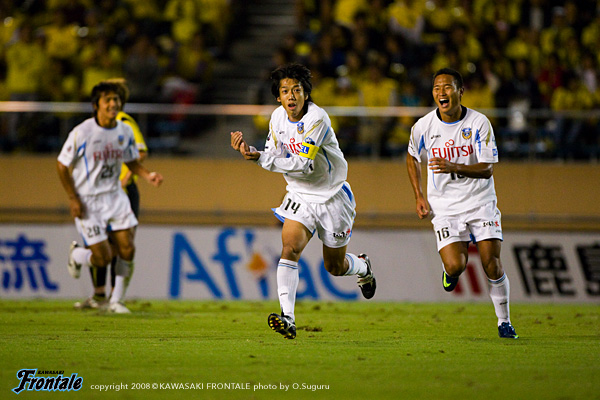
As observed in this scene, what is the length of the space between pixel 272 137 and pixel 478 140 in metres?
1.93

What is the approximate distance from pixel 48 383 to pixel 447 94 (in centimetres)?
452

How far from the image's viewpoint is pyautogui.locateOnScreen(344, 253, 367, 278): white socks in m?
8.75

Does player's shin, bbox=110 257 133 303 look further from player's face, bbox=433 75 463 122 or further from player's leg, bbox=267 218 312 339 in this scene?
player's face, bbox=433 75 463 122

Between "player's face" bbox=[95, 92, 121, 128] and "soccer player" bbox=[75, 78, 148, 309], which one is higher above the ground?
"player's face" bbox=[95, 92, 121, 128]

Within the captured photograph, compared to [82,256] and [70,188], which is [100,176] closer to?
[70,188]

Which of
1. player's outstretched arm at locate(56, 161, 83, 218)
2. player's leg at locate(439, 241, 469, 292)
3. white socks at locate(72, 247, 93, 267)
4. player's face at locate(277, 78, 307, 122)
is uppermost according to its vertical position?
player's face at locate(277, 78, 307, 122)

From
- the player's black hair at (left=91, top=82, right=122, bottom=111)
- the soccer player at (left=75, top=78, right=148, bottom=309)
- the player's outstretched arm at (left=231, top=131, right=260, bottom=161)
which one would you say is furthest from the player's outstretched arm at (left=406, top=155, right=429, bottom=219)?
the soccer player at (left=75, top=78, right=148, bottom=309)

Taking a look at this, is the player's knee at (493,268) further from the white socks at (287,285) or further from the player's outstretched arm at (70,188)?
the player's outstretched arm at (70,188)

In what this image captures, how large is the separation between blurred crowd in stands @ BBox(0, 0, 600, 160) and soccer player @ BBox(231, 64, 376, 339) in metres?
6.76

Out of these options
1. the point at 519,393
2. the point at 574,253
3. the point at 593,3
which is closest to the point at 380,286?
the point at 574,253

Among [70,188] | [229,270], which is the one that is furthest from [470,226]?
[229,270]

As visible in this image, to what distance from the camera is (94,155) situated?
10125 mm

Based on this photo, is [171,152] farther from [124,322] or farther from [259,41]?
[124,322]

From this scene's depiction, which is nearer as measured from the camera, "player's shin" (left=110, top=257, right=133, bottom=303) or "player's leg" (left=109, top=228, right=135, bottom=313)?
"player's leg" (left=109, top=228, right=135, bottom=313)
